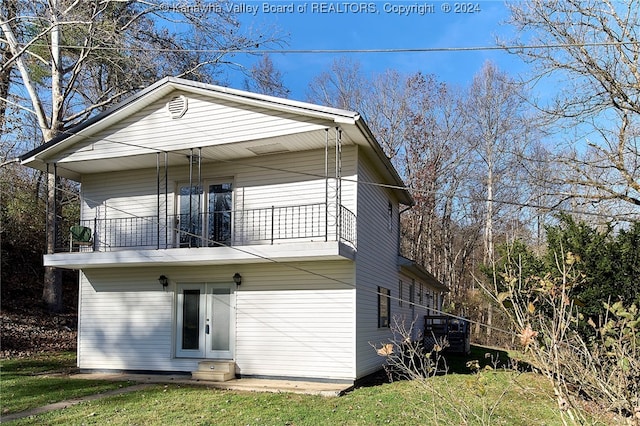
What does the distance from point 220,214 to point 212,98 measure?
2893 mm

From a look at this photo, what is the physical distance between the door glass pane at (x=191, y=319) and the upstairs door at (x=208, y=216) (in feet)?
4.31

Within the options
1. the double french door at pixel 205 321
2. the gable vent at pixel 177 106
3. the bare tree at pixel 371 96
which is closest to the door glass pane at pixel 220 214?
the double french door at pixel 205 321

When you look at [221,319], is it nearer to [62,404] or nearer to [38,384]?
[62,404]

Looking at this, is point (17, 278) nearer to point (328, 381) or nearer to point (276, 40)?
point (276, 40)

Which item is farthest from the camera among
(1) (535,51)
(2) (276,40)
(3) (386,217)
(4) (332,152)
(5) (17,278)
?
(5) (17,278)

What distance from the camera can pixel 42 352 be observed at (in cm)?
1669

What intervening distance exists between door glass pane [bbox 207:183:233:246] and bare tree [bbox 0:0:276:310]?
628 cm

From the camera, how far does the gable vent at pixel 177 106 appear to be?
12.7 metres

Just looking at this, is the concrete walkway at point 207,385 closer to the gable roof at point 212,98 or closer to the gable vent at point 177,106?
the gable roof at point 212,98

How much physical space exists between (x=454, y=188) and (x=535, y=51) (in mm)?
17447

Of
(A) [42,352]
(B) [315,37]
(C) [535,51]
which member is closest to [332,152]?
(B) [315,37]

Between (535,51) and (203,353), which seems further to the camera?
(535,51)

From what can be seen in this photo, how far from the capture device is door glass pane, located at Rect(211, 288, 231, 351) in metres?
12.8

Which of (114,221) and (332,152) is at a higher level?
(332,152)
